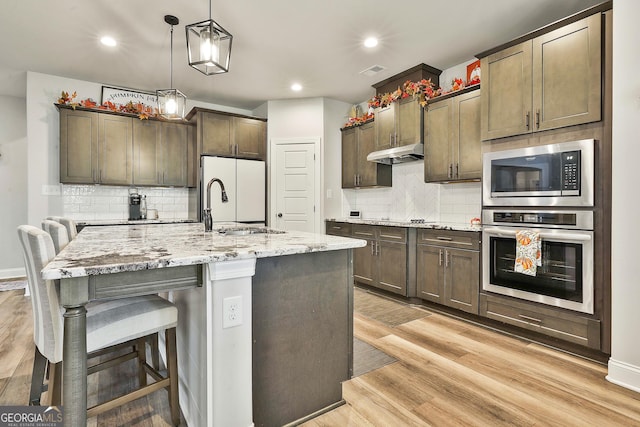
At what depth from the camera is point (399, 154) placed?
157 inches

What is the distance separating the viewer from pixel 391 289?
3.91 meters

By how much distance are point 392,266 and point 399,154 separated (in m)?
1.38

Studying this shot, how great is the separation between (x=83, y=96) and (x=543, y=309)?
5.89 meters

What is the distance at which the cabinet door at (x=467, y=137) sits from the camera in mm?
3289

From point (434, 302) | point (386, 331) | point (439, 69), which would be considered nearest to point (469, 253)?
point (434, 302)

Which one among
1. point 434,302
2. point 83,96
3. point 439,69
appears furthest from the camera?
point 83,96

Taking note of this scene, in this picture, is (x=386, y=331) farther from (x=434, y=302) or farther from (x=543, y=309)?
(x=543, y=309)

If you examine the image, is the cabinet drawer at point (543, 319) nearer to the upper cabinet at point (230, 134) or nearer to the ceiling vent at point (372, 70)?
the ceiling vent at point (372, 70)

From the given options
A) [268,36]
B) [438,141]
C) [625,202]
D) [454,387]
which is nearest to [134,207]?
[268,36]

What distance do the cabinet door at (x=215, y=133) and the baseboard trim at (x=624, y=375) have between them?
4779 millimetres

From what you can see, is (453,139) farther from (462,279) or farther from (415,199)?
(462,279)

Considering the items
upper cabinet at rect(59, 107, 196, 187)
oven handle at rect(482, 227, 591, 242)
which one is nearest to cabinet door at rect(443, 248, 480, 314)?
oven handle at rect(482, 227, 591, 242)

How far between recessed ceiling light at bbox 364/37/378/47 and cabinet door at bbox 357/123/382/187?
126 cm

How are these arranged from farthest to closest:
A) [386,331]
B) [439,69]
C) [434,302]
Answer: [439,69] < [434,302] < [386,331]
